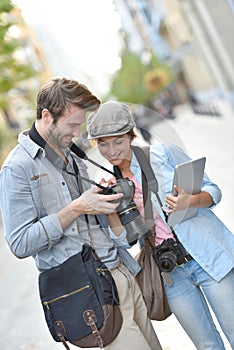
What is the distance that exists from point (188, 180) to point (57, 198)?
1.94ft

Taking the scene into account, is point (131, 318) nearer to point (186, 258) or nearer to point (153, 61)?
point (186, 258)

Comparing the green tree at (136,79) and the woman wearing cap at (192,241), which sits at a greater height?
the woman wearing cap at (192,241)

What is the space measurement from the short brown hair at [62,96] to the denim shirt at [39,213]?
19 centimetres

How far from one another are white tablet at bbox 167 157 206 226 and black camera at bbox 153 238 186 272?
0.34 ft

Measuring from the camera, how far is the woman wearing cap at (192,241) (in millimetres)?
2901

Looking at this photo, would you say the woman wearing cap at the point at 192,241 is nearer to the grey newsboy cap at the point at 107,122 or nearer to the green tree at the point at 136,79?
the grey newsboy cap at the point at 107,122

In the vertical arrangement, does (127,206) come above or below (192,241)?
above

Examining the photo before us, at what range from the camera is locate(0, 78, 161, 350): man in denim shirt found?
8.91 ft

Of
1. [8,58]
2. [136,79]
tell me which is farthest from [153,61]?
[8,58]

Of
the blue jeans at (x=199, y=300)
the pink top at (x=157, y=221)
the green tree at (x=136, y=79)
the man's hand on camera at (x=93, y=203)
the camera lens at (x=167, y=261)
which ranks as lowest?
the green tree at (x=136, y=79)

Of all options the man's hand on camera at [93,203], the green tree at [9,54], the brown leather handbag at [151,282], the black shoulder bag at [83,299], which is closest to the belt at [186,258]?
the brown leather handbag at [151,282]

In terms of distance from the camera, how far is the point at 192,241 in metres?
3.03

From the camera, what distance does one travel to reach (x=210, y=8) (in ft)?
74.7

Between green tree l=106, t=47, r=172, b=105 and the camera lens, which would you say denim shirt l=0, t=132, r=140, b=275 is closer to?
the camera lens
